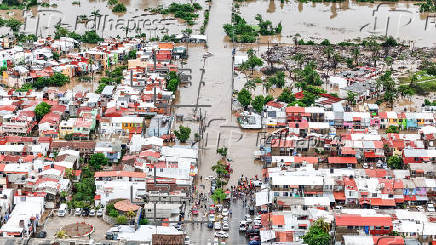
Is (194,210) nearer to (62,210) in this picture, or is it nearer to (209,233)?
(209,233)

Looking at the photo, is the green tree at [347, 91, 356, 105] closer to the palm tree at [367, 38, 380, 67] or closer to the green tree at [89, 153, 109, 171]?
the palm tree at [367, 38, 380, 67]

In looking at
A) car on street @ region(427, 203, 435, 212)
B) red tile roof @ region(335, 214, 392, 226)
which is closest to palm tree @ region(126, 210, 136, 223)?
red tile roof @ region(335, 214, 392, 226)

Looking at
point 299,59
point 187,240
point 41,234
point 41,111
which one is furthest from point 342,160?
point 299,59

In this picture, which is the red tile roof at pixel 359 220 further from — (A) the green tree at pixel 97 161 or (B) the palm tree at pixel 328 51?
(B) the palm tree at pixel 328 51

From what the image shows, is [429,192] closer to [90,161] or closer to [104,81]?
[90,161]

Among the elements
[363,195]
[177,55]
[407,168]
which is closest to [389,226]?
[363,195]

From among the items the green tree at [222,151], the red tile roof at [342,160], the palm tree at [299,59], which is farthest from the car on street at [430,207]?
the palm tree at [299,59]
